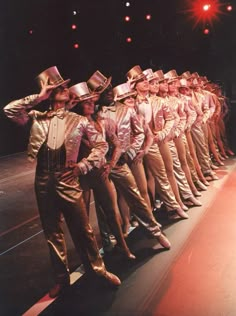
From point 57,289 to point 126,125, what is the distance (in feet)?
5.36

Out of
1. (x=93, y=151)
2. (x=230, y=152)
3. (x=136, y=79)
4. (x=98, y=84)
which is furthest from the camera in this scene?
(x=230, y=152)

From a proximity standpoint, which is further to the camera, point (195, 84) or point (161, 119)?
point (195, 84)

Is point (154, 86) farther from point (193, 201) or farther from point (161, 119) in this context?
point (193, 201)

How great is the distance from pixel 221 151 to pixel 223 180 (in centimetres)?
226

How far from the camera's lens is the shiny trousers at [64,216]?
9.84 feet

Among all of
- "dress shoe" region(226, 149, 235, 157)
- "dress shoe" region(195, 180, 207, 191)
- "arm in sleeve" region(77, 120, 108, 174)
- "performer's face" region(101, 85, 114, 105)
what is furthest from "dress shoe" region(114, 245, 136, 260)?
"dress shoe" region(226, 149, 235, 157)

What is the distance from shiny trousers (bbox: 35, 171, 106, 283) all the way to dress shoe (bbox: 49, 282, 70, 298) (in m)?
0.05

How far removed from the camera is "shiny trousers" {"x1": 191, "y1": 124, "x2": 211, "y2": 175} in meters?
6.62

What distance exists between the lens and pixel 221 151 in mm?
9062

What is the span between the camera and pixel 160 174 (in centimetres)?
466

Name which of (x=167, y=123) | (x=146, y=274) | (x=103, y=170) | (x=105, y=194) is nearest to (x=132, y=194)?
(x=105, y=194)

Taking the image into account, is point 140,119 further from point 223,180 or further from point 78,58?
point 78,58

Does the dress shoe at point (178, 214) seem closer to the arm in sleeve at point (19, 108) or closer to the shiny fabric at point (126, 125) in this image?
the shiny fabric at point (126, 125)

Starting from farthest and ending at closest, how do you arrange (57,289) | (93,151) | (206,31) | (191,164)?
(206,31) < (191,164) < (57,289) < (93,151)
